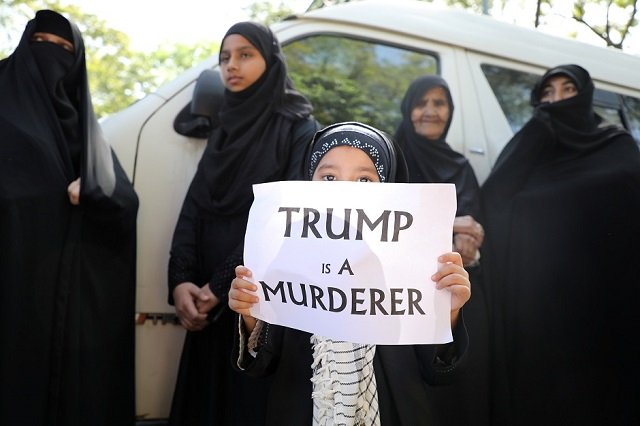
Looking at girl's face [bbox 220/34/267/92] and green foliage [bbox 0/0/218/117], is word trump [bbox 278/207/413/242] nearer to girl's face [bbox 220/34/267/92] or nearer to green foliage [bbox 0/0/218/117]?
girl's face [bbox 220/34/267/92]

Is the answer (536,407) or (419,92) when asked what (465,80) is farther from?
(536,407)

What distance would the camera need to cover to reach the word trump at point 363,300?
56.2 inches

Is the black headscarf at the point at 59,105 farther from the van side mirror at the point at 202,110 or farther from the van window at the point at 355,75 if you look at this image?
the van window at the point at 355,75

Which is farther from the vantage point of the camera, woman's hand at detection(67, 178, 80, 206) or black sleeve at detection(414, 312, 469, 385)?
woman's hand at detection(67, 178, 80, 206)

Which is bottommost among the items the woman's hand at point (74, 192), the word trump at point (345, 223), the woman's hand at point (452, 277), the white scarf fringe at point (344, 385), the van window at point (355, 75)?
the white scarf fringe at point (344, 385)

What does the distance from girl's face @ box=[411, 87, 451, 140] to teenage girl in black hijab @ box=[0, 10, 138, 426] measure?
4.67 feet

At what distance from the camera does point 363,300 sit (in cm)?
144

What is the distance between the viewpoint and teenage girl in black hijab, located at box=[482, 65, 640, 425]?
2.55 metres

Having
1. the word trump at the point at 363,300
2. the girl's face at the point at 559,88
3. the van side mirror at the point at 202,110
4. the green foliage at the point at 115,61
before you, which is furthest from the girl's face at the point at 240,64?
the green foliage at the point at 115,61

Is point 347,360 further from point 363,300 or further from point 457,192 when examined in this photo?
point 457,192

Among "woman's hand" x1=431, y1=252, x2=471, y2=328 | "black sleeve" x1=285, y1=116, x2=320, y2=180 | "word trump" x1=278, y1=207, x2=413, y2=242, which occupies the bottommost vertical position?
"woman's hand" x1=431, y1=252, x2=471, y2=328

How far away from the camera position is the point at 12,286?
2.08m

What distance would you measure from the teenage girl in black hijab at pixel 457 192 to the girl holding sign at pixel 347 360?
791mm

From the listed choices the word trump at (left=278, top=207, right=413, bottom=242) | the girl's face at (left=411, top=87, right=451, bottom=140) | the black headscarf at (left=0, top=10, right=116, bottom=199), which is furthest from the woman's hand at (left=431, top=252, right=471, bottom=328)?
the girl's face at (left=411, top=87, right=451, bottom=140)
